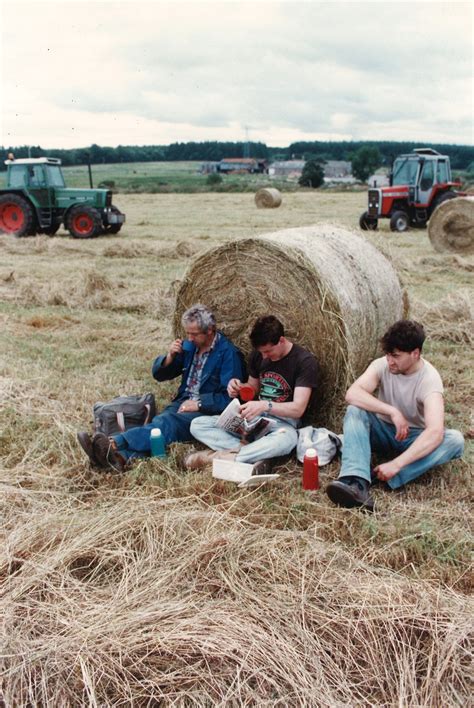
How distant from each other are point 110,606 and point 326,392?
2501mm

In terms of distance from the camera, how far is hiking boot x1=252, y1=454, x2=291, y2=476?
13.1 feet

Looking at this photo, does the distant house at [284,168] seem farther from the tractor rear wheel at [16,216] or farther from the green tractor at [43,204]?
the tractor rear wheel at [16,216]

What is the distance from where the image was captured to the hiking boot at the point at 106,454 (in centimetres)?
412

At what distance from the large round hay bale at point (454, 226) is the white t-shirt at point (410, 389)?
981 centimetres

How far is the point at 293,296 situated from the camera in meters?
4.87

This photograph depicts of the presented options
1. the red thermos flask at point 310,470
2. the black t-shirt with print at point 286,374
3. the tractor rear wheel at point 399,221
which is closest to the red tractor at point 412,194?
the tractor rear wheel at point 399,221

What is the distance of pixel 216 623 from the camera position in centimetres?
262

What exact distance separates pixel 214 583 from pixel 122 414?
2.01 meters

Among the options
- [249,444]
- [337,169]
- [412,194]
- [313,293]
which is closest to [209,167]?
[337,169]

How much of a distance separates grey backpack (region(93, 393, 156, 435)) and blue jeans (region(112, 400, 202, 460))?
0.10 metres

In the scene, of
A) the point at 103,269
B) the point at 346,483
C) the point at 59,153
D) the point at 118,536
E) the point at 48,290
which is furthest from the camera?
the point at 59,153

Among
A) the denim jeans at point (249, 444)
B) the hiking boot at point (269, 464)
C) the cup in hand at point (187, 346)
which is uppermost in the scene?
the cup in hand at point (187, 346)

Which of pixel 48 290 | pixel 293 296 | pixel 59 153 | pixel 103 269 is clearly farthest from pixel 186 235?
pixel 59 153

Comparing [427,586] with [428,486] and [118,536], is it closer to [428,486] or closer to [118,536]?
[428,486]
